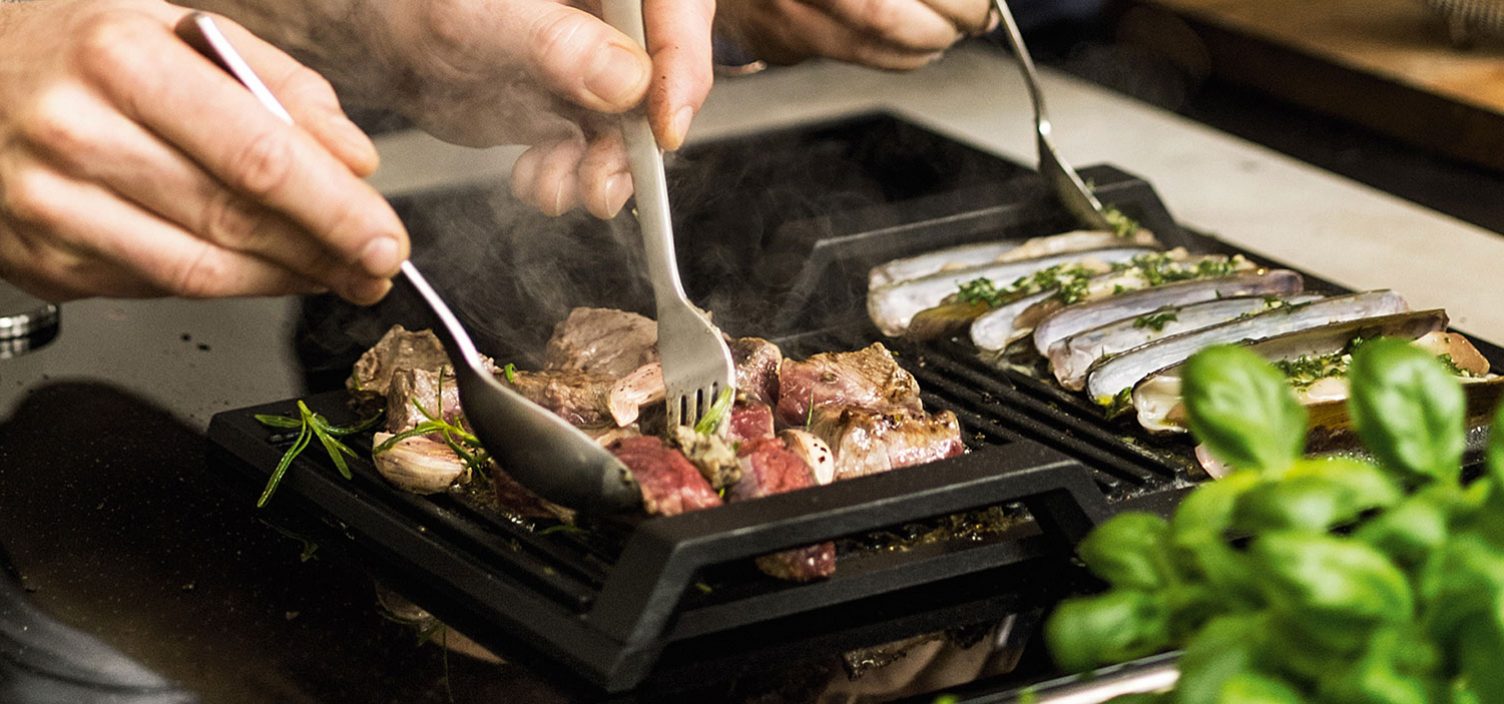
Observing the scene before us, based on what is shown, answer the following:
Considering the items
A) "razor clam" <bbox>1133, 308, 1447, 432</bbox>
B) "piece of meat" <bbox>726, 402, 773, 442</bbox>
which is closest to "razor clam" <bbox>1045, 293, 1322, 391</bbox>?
"razor clam" <bbox>1133, 308, 1447, 432</bbox>

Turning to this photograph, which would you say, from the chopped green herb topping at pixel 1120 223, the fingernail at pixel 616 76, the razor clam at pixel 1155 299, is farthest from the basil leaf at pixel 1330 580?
the chopped green herb topping at pixel 1120 223

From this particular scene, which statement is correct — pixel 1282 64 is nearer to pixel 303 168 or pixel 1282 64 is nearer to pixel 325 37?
pixel 325 37

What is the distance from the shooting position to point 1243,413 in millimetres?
940

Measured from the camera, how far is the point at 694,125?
3738 millimetres

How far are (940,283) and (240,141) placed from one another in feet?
3.98

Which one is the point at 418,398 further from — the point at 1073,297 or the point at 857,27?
the point at 857,27

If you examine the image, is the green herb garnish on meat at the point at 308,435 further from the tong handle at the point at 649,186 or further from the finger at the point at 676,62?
the finger at the point at 676,62

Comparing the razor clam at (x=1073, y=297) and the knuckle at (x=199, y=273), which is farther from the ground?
the knuckle at (x=199, y=273)

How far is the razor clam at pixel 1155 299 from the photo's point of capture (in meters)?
2.19

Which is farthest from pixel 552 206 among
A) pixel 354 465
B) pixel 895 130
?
pixel 895 130

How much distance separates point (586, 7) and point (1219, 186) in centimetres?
151

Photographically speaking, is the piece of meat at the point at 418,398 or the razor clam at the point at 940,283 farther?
the razor clam at the point at 940,283

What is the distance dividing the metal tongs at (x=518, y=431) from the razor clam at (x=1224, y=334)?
767mm

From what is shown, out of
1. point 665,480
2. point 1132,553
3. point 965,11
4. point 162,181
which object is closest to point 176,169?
point 162,181
